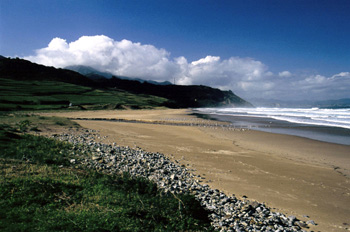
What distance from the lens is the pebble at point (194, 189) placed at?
20.6 ft

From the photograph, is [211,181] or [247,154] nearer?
[211,181]

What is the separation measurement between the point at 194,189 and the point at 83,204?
4.51 m

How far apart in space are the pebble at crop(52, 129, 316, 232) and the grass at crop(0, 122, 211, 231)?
77 cm

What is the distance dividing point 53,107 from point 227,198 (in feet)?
245

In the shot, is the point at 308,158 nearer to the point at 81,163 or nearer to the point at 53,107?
the point at 81,163

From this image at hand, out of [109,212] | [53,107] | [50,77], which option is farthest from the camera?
[50,77]

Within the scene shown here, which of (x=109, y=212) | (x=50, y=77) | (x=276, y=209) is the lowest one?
(x=276, y=209)

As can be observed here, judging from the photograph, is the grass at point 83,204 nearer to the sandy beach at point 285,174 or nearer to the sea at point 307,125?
the sandy beach at point 285,174

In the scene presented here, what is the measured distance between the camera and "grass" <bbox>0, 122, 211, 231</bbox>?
510 cm

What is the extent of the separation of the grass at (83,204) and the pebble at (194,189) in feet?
2.52

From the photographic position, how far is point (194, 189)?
28.7ft

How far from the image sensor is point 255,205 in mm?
7457

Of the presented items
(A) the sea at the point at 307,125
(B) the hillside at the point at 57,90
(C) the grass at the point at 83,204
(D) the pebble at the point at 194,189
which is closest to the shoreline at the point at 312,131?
(A) the sea at the point at 307,125

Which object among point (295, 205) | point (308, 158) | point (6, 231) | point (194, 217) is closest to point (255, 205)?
point (295, 205)
